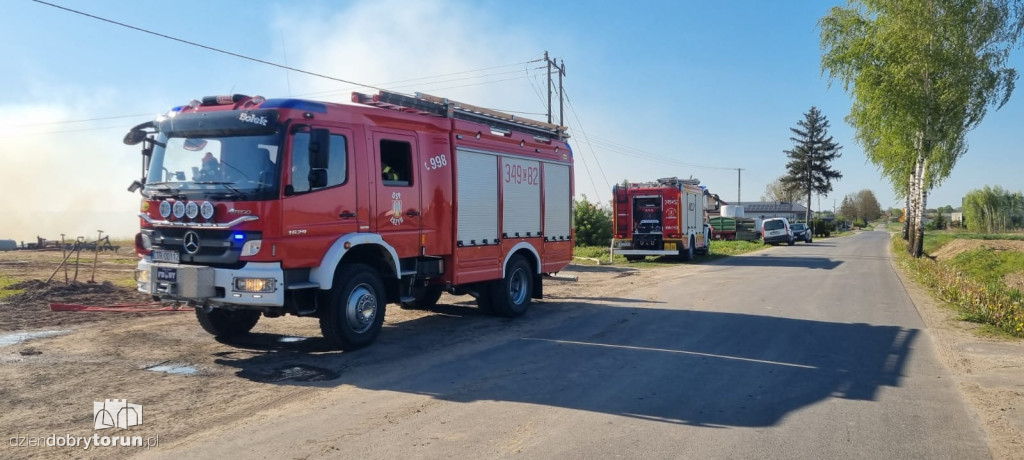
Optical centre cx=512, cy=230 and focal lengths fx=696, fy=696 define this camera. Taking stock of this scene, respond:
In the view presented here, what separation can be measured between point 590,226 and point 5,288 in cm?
2310

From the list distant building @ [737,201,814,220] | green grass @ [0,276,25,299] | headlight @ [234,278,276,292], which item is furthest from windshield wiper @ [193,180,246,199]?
distant building @ [737,201,814,220]

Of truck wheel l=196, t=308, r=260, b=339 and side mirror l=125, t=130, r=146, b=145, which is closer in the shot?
side mirror l=125, t=130, r=146, b=145

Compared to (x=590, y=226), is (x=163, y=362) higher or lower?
lower

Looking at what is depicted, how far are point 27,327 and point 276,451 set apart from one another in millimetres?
6866

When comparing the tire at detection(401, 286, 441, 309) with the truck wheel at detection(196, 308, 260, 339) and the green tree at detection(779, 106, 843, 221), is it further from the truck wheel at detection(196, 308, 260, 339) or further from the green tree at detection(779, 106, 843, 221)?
the green tree at detection(779, 106, 843, 221)

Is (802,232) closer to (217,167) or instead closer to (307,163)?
(307,163)

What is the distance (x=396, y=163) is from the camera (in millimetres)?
9383

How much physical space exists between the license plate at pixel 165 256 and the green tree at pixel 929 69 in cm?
2608

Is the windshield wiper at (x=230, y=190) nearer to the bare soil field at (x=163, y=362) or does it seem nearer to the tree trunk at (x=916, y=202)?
the bare soil field at (x=163, y=362)

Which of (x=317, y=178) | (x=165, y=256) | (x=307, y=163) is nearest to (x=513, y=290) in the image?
(x=317, y=178)

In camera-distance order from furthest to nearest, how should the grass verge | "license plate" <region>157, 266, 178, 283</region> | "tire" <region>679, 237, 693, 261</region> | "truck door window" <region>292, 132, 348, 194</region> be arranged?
1. "tire" <region>679, 237, 693, 261</region>
2. the grass verge
3. "truck door window" <region>292, 132, 348, 194</region>
4. "license plate" <region>157, 266, 178, 283</region>

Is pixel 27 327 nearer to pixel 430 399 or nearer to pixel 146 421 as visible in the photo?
pixel 146 421

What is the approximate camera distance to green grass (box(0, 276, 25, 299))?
41.4 ft

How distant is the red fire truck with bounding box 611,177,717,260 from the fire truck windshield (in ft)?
65.7
